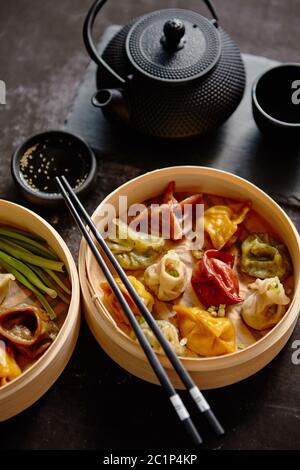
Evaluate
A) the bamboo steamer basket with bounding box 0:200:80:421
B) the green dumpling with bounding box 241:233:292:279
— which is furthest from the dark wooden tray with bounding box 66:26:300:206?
the bamboo steamer basket with bounding box 0:200:80:421

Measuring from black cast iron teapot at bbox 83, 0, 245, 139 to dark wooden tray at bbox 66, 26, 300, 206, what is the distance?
21 cm

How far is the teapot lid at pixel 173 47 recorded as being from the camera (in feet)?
9.02

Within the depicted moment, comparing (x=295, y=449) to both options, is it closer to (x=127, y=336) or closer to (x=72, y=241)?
(x=127, y=336)

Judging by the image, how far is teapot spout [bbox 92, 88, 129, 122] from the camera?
278cm

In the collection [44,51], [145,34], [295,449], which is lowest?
[295,449]

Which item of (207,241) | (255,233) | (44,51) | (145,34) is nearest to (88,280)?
(207,241)

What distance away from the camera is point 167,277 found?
2.47m

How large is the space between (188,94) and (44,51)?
1.18m

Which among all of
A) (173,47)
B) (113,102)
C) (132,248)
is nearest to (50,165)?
(113,102)

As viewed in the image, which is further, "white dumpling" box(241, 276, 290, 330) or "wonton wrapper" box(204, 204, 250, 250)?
"wonton wrapper" box(204, 204, 250, 250)

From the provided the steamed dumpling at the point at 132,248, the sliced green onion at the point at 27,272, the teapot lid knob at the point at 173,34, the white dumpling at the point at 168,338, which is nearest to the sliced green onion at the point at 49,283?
the sliced green onion at the point at 27,272

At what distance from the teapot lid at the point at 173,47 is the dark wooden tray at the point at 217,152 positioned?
1.27ft

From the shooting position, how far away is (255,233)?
2697 mm

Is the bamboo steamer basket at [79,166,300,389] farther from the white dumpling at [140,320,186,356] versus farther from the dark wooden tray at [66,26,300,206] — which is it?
the dark wooden tray at [66,26,300,206]
